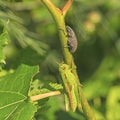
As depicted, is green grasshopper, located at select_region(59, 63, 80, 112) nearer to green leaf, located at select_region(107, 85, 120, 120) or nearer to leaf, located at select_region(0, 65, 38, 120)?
leaf, located at select_region(0, 65, 38, 120)

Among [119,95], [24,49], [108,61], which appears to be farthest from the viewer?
[108,61]

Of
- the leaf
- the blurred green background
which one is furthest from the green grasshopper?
the blurred green background

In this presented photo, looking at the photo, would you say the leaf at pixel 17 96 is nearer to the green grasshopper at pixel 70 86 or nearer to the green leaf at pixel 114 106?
the green grasshopper at pixel 70 86

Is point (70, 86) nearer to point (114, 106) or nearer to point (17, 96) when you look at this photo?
point (17, 96)

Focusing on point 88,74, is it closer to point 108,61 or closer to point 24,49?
point 108,61

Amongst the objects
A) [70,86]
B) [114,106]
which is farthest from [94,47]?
[70,86]

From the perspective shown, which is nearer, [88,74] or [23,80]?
[23,80]

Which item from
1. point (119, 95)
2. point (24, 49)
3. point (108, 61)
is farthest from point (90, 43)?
point (24, 49)
